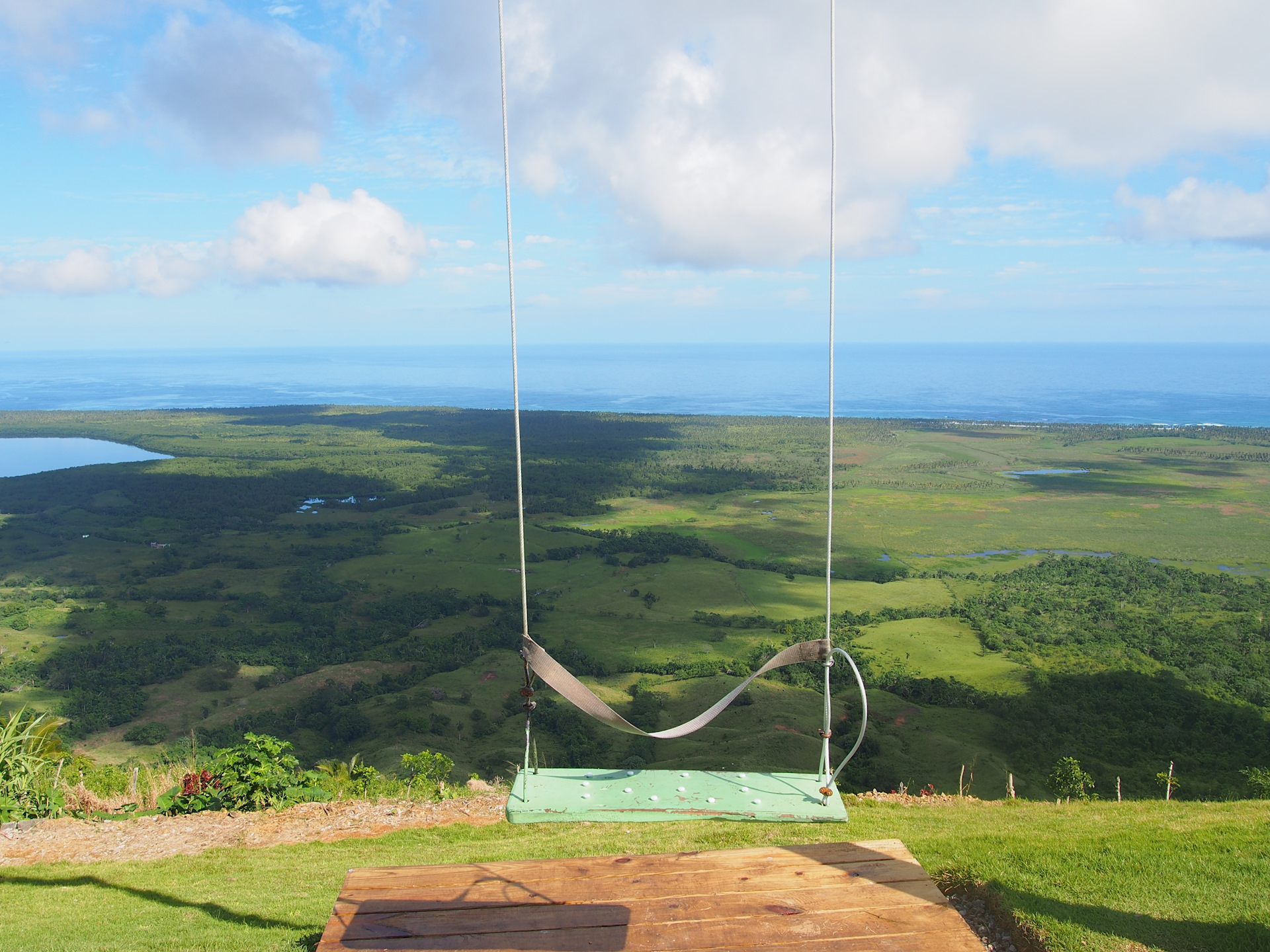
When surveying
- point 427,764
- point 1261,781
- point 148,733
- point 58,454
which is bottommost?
point 148,733

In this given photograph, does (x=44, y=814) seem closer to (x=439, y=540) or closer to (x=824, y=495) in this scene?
(x=439, y=540)

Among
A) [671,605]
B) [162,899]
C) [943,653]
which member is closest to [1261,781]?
[162,899]

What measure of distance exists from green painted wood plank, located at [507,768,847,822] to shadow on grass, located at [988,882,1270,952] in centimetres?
80

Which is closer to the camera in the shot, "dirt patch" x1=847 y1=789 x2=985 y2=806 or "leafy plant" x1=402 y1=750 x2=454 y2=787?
"dirt patch" x1=847 y1=789 x2=985 y2=806

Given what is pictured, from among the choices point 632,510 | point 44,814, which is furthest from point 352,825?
point 632,510

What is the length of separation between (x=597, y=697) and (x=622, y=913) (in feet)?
3.07

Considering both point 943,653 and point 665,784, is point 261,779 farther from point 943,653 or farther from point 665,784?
point 943,653

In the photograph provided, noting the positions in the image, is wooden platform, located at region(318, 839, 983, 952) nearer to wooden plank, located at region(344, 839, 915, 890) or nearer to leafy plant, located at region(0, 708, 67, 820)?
wooden plank, located at region(344, 839, 915, 890)

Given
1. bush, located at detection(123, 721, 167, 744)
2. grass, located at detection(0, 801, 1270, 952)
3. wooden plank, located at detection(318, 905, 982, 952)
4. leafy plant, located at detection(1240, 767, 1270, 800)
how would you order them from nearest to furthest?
1. wooden plank, located at detection(318, 905, 982, 952)
2. grass, located at detection(0, 801, 1270, 952)
3. leafy plant, located at detection(1240, 767, 1270, 800)
4. bush, located at detection(123, 721, 167, 744)

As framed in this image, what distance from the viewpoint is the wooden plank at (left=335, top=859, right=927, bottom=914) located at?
98.4 inches

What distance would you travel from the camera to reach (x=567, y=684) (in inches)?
130

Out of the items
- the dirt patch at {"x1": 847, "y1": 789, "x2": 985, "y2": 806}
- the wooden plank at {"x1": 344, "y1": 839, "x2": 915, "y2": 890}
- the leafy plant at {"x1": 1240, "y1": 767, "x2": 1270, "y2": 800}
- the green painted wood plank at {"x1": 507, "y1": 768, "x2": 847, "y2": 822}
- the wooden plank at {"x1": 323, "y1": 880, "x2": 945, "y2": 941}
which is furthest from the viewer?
the leafy plant at {"x1": 1240, "y1": 767, "x2": 1270, "y2": 800}

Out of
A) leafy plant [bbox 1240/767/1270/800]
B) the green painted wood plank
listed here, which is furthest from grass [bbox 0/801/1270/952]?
leafy plant [bbox 1240/767/1270/800]

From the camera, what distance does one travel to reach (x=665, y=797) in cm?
333
